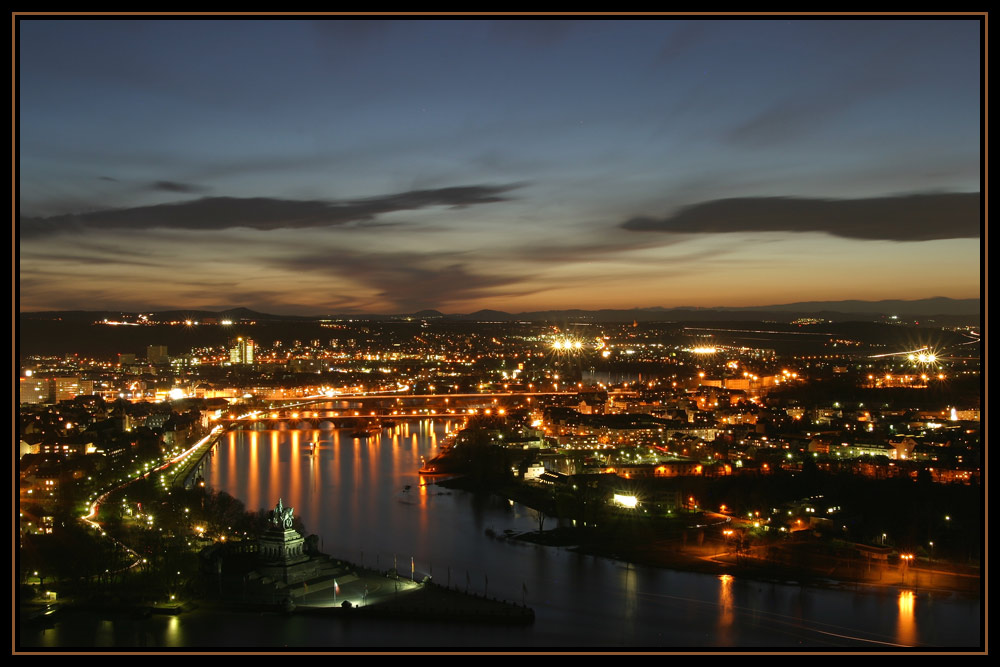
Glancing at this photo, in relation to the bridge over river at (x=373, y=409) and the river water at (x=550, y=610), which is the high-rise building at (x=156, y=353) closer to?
the bridge over river at (x=373, y=409)

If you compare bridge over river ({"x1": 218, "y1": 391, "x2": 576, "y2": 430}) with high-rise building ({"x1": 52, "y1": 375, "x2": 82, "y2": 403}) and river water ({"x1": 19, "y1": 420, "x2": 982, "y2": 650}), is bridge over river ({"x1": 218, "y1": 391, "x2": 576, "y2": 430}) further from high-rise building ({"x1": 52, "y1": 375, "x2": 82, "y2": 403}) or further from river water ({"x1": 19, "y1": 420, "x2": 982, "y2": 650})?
river water ({"x1": 19, "y1": 420, "x2": 982, "y2": 650})

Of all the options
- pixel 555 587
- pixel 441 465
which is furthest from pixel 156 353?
→ pixel 555 587

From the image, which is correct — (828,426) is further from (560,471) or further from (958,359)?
(958,359)

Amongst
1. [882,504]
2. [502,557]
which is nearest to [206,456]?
[502,557]

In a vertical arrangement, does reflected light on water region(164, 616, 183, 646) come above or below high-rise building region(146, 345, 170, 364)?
below

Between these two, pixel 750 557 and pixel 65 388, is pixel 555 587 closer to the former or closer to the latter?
pixel 750 557

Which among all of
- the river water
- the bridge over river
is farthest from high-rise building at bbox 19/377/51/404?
the river water

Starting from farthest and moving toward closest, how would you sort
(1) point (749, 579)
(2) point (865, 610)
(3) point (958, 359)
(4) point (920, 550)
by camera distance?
1. (3) point (958, 359)
2. (4) point (920, 550)
3. (1) point (749, 579)
4. (2) point (865, 610)
